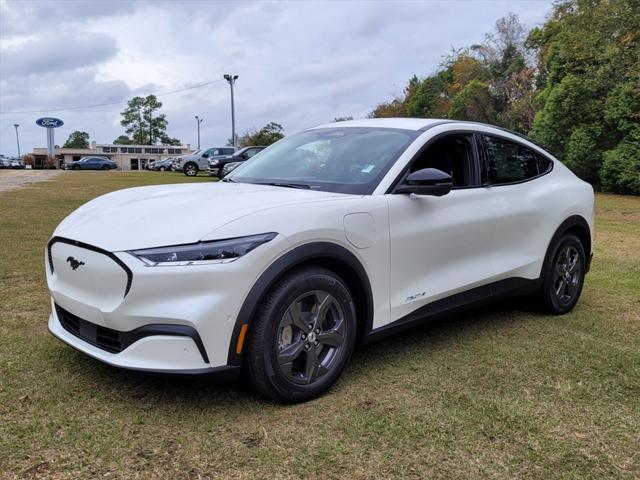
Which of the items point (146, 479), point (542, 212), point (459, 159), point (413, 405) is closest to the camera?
point (146, 479)

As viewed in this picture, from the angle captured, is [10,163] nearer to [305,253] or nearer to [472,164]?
[472,164]

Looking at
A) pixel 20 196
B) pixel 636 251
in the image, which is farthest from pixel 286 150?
pixel 20 196

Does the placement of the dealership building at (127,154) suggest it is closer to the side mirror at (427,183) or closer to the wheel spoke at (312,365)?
the side mirror at (427,183)

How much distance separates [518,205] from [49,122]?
83.7 meters

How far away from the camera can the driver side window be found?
3.98 metres

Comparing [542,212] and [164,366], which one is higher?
[542,212]

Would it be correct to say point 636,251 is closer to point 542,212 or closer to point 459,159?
point 542,212

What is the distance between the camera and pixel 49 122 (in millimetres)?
77188

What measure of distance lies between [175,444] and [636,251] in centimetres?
783

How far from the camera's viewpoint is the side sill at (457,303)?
346 centimetres

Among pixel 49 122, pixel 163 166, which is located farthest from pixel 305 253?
pixel 49 122

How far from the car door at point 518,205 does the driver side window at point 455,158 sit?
142 millimetres

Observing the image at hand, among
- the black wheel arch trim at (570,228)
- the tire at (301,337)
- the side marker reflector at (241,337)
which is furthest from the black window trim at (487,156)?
the side marker reflector at (241,337)

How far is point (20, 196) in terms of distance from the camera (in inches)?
579
